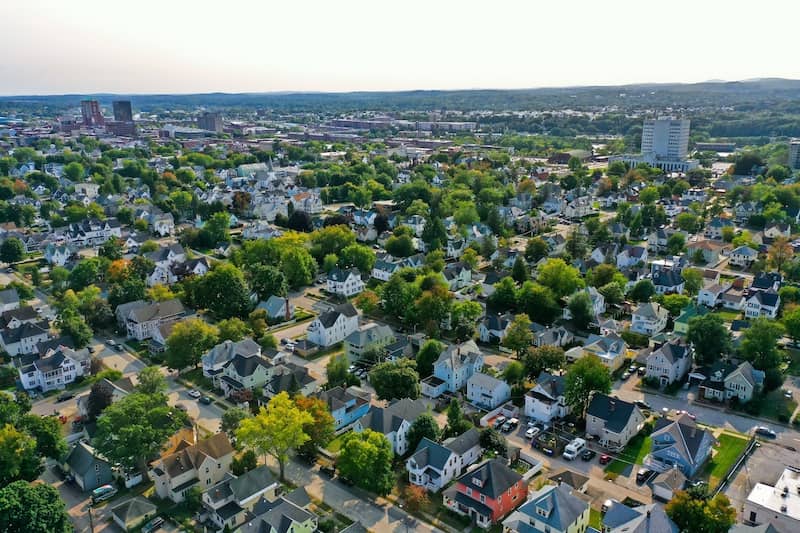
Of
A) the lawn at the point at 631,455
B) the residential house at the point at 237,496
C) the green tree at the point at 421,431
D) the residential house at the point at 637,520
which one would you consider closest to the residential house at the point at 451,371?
the green tree at the point at 421,431

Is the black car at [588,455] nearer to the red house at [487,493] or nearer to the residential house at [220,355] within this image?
the red house at [487,493]

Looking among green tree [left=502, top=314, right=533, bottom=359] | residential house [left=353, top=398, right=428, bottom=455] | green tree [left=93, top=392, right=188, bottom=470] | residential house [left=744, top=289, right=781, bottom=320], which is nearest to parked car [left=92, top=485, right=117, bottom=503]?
green tree [left=93, top=392, right=188, bottom=470]

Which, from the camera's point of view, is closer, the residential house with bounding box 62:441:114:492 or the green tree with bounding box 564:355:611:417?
the residential house with bounding box 62:441:114:492

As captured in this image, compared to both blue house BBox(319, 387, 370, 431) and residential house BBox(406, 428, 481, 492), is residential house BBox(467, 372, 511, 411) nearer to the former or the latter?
residential house BBox(406, 428, 481, 492)

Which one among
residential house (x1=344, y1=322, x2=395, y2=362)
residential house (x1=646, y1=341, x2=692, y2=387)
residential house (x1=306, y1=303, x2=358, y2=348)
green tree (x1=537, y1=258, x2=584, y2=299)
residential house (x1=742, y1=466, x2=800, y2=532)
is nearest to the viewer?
residential house (x1=742, y1=466, x2=800, y2=532)

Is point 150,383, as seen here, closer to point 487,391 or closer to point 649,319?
point 487,391

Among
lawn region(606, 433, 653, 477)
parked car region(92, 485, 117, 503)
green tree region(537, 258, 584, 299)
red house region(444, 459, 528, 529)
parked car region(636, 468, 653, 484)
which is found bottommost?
parked car region(92, 485, 117, 503)
